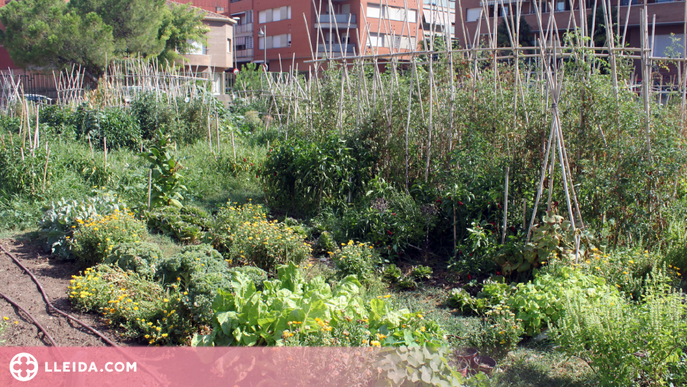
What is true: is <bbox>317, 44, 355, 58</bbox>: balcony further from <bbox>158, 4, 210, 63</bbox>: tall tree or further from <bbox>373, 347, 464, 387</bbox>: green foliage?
<bbox>158, 4, 210, 63</bbox>: tall tree

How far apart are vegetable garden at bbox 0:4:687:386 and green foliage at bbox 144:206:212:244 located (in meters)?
0.03

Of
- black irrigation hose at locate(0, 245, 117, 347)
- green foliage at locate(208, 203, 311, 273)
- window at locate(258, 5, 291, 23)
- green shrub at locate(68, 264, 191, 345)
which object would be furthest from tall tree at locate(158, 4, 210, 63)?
green shrub at locate(68, 264, 191, 345)

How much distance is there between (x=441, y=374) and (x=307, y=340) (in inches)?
32.0

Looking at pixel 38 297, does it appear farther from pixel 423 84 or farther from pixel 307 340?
pixel 423 84

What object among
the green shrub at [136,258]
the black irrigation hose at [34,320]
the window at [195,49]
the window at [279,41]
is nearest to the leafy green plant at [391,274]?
the green shrub at [136,258]

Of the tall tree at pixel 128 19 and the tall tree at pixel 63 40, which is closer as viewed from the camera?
the tall tree at pixel 63 40

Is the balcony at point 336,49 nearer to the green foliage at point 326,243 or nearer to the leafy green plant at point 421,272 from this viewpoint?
the green foliage at point 326,243

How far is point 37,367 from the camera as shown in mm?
3477

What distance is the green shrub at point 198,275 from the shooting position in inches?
146

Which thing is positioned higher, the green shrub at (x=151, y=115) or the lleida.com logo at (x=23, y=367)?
the green shrub at (x=151, y=115)

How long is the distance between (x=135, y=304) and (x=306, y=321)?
5.89 feet

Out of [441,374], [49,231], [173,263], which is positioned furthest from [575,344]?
[49,231]

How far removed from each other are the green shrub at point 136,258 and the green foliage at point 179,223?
119 cm

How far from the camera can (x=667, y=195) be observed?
4898mm
